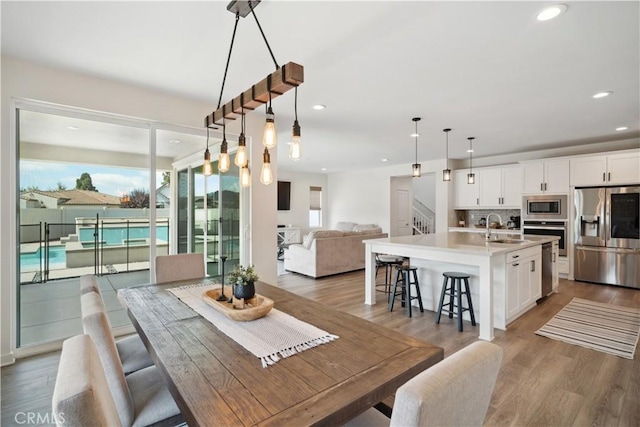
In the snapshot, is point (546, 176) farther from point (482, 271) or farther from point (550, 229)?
point (482, 271)

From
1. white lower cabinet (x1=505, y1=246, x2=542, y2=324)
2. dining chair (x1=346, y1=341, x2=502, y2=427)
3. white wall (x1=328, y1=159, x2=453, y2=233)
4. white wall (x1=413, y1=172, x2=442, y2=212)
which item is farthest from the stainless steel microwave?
dining chair (x1=346, y1=341, x2=502, y2=427)

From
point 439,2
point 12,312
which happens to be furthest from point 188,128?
point 439,2

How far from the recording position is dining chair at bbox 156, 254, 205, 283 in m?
2.82

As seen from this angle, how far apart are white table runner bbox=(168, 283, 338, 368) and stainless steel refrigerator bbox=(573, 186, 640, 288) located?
6.13 metres

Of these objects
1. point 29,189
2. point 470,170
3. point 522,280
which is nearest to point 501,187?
point 470,170

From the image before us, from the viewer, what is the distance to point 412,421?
0.72 meters

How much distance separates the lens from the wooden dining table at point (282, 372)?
958 millimetres

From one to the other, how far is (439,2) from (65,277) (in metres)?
4.18

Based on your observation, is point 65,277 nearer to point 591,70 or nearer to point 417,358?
point 417,358

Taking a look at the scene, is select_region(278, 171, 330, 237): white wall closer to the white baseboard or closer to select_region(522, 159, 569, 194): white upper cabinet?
select_region(522, 159, 569, 194): white upper cabinet

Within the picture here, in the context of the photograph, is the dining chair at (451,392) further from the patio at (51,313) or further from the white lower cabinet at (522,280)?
the patio at (51,313)

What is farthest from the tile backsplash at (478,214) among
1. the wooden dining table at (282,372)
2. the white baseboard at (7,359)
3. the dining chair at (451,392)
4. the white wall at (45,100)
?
the white baseboard at (7,359)

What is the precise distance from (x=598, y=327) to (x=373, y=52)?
12.7ft

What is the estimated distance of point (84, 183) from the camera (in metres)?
3.22
